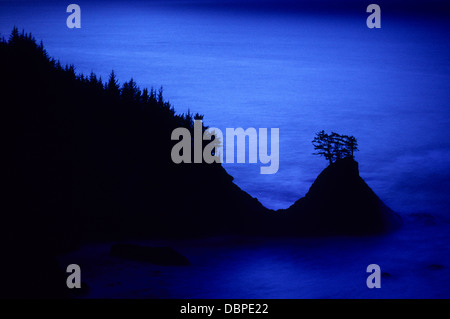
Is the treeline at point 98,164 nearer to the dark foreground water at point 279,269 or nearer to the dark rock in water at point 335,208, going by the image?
the dark foreground water at point 279,269

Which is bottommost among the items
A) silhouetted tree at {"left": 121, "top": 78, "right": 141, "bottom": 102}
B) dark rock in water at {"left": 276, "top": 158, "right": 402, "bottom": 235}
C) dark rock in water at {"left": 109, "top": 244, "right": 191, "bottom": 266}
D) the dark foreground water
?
the dark foreground water

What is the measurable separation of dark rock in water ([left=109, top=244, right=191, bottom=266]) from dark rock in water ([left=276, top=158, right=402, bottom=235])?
574 cm

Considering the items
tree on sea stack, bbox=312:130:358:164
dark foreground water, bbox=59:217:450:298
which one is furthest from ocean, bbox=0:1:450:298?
tree on sea stack, bbox=312:130:358:164

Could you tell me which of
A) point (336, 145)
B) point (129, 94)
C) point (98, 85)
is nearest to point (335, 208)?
point (336, 145)

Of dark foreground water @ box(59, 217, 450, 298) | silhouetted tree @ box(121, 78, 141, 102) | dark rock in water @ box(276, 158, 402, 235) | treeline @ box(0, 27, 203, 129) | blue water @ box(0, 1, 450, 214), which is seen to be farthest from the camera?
blue water @ box(0, 1, 450, 214)

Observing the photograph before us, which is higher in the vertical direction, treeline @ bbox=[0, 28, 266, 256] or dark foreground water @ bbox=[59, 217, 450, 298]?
treeline @ bbox=[0, 28, 266, 256]

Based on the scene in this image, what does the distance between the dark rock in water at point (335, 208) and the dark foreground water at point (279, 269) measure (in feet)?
2.30

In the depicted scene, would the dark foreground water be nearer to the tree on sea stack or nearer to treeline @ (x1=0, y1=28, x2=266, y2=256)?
treeline @ (x1=0, y1=28, x2=266, y2=256)

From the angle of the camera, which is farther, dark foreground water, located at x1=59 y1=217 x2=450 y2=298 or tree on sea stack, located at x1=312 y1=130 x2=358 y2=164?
tree on sea stack, located at x1=312 y1=130 x2=358 y2=164

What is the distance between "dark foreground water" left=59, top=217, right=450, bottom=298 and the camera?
45.3 ft

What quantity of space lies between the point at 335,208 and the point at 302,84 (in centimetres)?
5792

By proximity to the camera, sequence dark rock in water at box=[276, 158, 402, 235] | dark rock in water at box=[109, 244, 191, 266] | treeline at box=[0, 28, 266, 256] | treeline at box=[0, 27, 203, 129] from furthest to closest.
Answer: dark rock in water at box=[276, 158, 402, 235], treeline at box=[0, 27, 203, 129], treeline at box=[0, 28, 266, 256], dark rock in water at box=[109, 244, 191, 266]

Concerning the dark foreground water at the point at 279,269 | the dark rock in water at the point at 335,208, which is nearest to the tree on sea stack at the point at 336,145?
the dark rock in water at the point at 335,208

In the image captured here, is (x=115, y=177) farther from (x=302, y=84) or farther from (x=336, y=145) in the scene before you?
(x=302, y=84)
